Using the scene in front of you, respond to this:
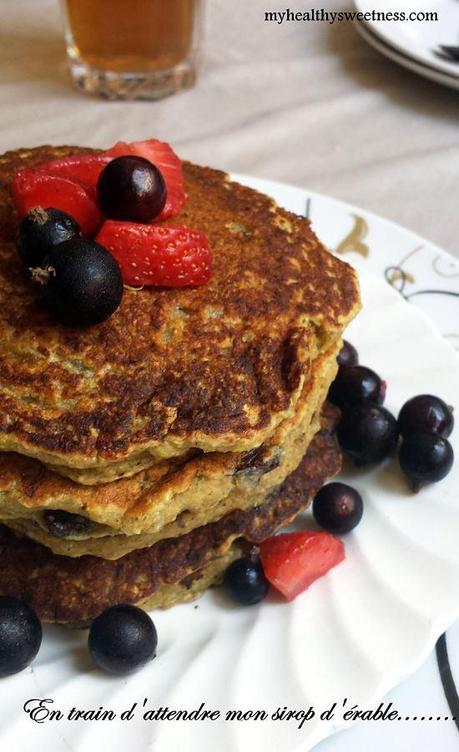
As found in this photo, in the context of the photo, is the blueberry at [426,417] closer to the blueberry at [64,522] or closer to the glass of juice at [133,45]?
the blueberry at [64,522]

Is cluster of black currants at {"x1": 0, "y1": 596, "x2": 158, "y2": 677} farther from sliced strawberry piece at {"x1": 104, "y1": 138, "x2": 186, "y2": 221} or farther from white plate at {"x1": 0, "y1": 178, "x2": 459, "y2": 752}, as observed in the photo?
sliced strawberry piece at {"x1": 104, "y1": 138, "x2": 186, "y2": 221}

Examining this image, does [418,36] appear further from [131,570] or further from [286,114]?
[131,570]

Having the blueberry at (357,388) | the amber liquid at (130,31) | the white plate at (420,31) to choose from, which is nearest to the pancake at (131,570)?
the blueberry at (357,388)

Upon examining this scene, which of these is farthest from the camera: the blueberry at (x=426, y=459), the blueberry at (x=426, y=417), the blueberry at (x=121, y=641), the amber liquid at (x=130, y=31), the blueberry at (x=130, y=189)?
the amber liquid at (x=130, y=31)

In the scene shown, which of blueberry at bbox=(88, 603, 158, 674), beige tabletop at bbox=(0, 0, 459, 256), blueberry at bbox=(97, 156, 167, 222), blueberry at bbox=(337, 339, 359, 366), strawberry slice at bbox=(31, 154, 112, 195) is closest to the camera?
blueberry at bbox=(88, 603, 158, 674)

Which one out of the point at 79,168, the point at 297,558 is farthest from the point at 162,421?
the point at 79,168

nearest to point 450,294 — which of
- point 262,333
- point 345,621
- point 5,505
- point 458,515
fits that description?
point 458,515

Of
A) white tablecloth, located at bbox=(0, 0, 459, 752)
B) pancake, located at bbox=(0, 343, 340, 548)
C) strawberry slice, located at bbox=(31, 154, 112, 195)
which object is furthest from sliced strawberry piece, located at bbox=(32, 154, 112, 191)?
white tablecloth, located at bbox=(0, 0, 459, 752)
